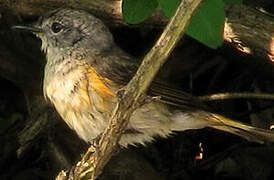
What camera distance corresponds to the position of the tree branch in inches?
121

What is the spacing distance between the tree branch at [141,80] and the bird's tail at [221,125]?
1.09m

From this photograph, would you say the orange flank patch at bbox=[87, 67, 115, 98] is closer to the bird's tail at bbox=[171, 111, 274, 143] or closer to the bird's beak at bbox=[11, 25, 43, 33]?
the bird's tail at bbox=[171, 111, 274, 143]

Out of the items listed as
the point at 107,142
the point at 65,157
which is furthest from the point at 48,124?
the point at 107,142

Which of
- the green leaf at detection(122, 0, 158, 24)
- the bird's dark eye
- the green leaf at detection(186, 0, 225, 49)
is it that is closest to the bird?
the bird's dark eye

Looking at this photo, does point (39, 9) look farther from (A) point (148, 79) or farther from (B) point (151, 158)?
(A) point (148, 79)

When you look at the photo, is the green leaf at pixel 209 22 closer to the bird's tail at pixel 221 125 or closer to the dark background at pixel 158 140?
the bird's tail at pixel 221 125

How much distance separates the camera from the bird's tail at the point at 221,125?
15.0ft

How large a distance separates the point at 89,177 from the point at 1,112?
2.04 metres

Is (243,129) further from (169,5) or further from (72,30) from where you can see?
(72,30)

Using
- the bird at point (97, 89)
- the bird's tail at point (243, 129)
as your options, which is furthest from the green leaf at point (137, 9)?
the bird's tail at point (243, 129)

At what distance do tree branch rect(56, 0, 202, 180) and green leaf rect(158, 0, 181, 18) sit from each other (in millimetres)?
598

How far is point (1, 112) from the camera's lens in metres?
5.70

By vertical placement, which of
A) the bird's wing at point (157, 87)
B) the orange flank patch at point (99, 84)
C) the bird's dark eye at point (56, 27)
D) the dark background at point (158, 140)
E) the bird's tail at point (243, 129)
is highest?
the bird's dark eye at point (56, 27)

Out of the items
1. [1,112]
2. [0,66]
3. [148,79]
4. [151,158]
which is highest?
[148,79]
